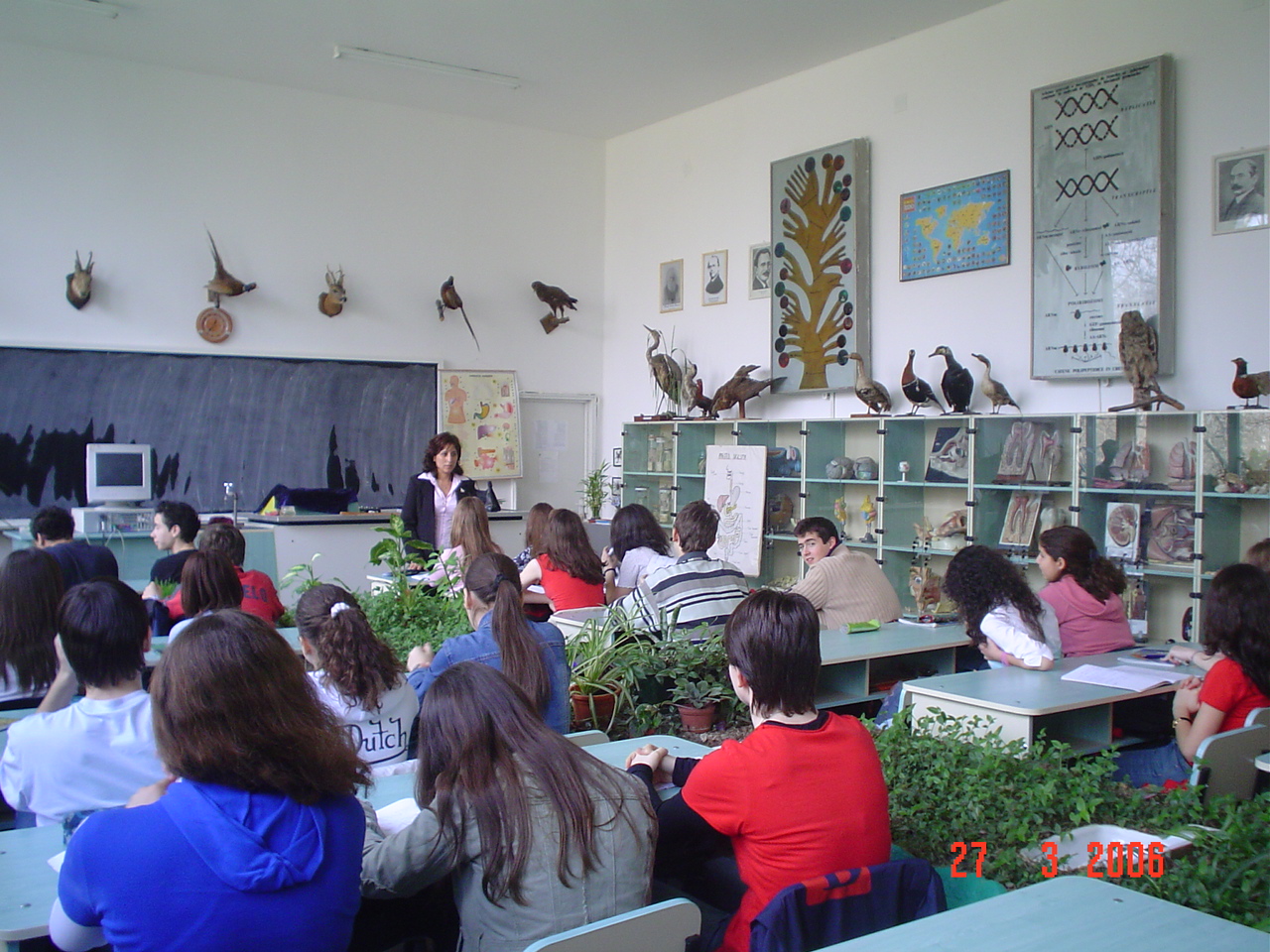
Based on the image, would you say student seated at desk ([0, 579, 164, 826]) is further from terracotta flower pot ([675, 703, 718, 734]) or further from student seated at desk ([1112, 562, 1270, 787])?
student seated at desk ([1112, 562, 1270, 787])

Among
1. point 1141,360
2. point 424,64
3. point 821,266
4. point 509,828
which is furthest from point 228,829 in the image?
point 424,64

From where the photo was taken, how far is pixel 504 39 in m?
7.12

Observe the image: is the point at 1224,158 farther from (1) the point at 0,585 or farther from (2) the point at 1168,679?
(1) the point at 0,585

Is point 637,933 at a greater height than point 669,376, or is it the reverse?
point 669,376

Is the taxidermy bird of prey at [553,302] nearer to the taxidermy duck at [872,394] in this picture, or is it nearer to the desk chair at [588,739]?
the taxidermy duck at [872,394]

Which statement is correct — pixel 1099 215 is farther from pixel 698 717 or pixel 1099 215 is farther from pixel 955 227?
pixel 698 717

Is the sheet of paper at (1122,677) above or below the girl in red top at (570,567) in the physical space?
below

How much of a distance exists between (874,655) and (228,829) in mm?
2925

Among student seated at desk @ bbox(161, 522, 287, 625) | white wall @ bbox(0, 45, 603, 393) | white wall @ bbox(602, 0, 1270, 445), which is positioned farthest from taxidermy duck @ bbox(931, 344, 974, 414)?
white wall @ bbox(0, 45, 603, 393)

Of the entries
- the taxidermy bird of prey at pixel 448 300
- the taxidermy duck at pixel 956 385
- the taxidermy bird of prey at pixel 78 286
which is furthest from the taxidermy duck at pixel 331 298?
the taxidermy duck at pixel 956 385

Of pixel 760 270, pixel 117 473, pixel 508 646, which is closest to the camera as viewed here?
pixel 508 646

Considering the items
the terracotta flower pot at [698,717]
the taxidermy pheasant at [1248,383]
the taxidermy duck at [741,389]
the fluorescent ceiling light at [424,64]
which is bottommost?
the terracotta flower pot at [698,717]

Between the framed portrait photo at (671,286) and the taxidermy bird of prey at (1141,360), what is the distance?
4.01 m
